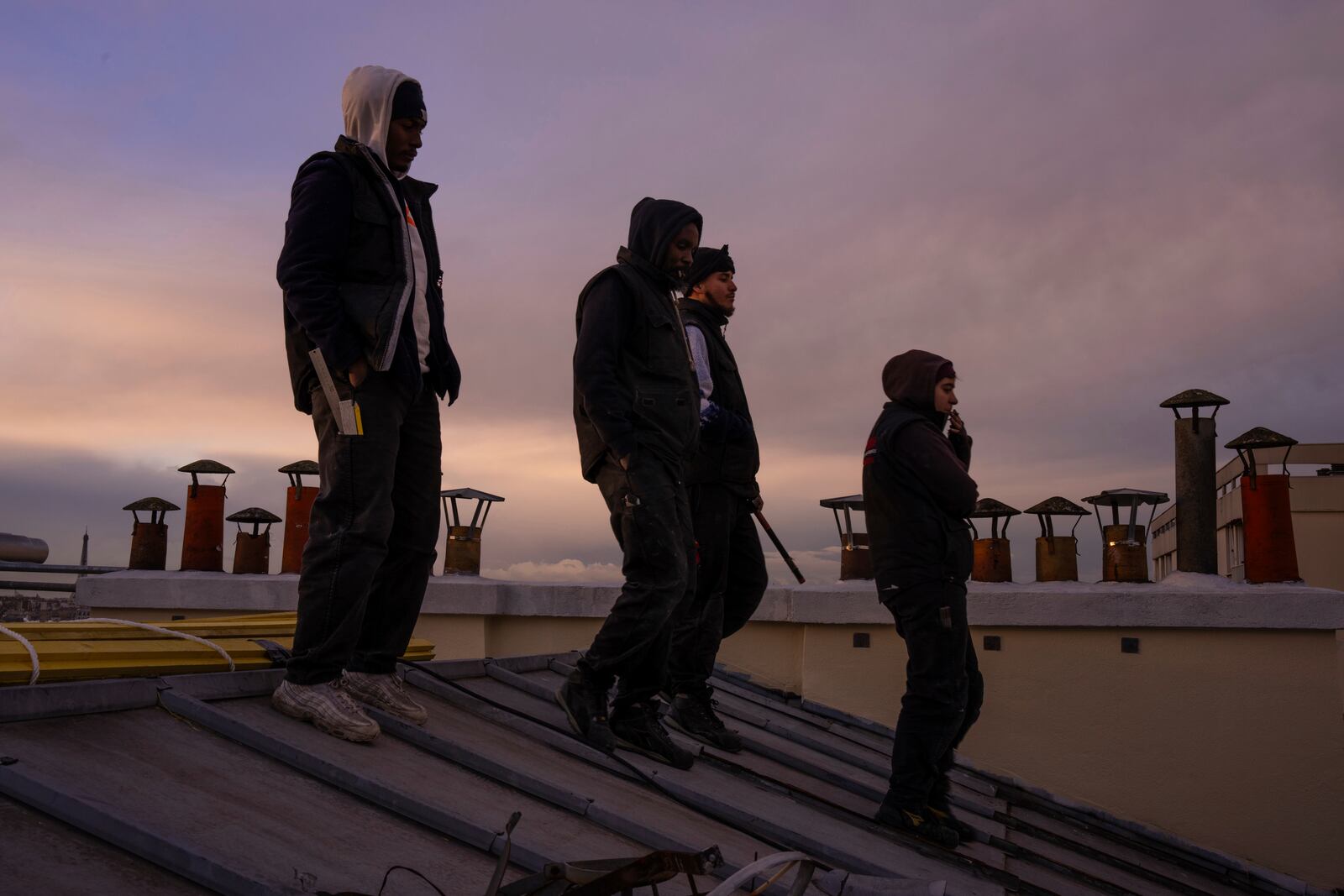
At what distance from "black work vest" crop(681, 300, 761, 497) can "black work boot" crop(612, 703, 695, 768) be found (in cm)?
102

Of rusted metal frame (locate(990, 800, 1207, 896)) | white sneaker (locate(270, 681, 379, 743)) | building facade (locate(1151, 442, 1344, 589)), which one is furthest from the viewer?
building facade (locate(1151, 442, 1344, 589))

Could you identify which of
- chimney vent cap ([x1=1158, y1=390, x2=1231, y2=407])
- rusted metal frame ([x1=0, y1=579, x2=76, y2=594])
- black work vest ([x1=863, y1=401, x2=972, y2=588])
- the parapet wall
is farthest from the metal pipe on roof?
chimney vent cap ([x1=1158, y1=390, x2=1231, y2=407])

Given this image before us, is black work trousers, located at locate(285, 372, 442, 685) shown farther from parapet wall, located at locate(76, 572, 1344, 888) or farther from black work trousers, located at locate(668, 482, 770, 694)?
parapet wall, located at locate(76, 572, 1344, 888)

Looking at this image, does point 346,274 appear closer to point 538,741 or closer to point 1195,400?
point 538,741

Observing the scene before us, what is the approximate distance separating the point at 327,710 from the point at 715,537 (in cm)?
190

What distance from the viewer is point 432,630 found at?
7.63m

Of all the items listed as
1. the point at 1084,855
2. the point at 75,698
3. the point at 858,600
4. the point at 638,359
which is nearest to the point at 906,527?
the point at 638,359

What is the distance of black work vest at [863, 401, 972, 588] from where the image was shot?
A: 385 centimetres

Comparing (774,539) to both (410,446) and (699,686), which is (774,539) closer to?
(699,686)

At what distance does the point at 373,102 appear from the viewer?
3316mm

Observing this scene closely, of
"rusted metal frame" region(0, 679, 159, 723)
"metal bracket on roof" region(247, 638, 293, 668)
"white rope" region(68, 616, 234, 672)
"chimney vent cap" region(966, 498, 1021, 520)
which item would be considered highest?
"chimney vent cap" region(966, 498, 1021, 520)

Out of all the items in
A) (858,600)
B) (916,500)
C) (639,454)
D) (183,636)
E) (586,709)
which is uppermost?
(639,454)

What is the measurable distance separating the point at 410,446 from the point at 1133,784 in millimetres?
4832

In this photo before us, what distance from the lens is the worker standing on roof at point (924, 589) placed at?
3781 millimetres
